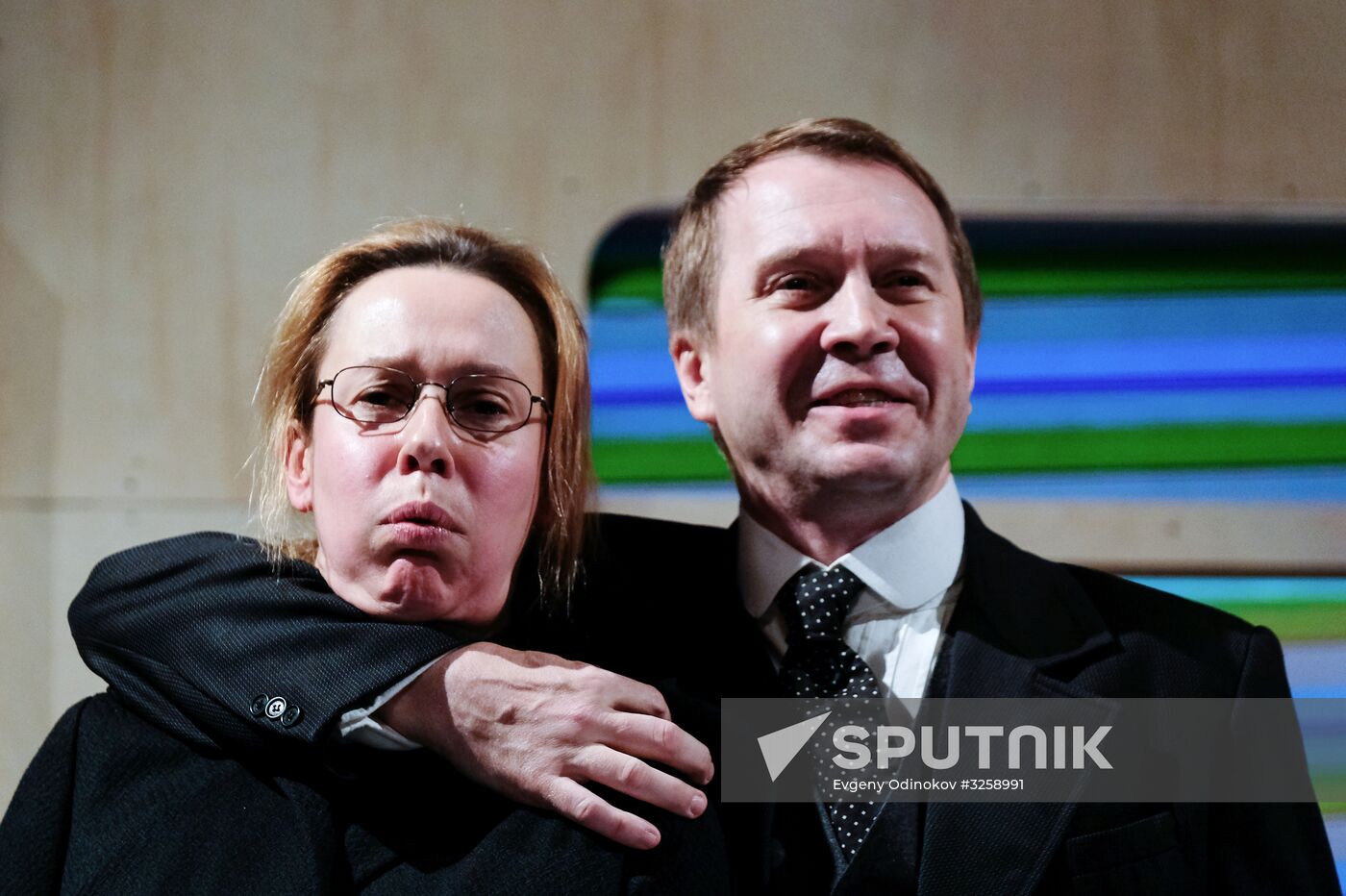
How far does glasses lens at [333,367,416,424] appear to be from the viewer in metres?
1.50

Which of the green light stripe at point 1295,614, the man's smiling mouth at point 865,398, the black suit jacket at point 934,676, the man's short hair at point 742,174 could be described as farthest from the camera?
the green light stripe at point 1295,614

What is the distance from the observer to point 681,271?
6.46ft

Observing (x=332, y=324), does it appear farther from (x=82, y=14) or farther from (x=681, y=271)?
(x=82, y=14)

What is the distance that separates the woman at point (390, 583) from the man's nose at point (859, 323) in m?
0.37

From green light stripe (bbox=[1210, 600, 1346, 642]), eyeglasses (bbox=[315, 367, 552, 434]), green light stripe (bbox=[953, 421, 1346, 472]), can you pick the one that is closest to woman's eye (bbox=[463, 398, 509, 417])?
eyeglasses (bbox=[315, 367, 552, 434])

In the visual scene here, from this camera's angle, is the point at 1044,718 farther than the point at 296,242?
No

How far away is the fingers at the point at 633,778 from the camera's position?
1.35 m

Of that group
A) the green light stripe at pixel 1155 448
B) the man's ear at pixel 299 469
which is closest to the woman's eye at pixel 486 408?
the man's ear at pixel 299 469

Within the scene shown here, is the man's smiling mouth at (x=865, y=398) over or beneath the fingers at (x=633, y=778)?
over

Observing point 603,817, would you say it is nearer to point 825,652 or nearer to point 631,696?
point 631,696

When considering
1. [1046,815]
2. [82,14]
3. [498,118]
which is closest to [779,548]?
[1046,815]

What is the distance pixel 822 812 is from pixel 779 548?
396mm

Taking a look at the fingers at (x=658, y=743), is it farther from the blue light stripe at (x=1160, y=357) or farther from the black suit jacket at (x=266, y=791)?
the blue light stripe at (x=1160, y=357)

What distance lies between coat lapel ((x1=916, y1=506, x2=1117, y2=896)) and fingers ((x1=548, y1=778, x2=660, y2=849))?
1.32 ft
